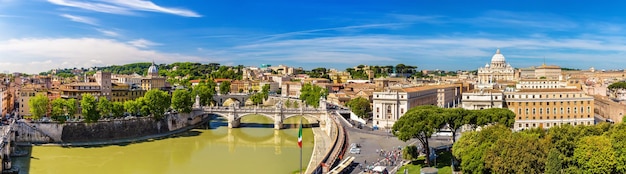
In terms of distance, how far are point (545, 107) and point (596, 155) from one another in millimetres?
18745

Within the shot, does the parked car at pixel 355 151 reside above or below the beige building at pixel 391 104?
below

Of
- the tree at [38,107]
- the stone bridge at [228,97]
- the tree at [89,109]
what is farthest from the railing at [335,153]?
the stone bridge at [228,97]

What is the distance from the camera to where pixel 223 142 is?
3506 centimetres

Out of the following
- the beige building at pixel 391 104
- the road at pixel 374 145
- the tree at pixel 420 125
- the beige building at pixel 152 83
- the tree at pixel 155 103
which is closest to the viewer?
the tree at pixel 420 125

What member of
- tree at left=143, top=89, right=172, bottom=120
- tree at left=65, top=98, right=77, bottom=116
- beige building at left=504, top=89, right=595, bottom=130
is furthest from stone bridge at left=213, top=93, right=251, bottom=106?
beige building at left=504, top=89, right=595, bottom=130

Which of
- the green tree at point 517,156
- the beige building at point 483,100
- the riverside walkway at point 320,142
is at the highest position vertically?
the beige building at point 483,100

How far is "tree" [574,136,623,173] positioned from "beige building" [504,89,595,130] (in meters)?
17.5

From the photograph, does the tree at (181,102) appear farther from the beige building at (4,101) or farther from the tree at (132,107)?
the beige building at (4,101)

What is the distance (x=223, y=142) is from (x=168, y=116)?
632 centimetres

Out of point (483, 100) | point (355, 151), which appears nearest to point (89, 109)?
point (355, 151)

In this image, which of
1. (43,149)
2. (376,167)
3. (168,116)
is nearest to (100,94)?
(168,116)

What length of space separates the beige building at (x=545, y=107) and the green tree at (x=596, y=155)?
17.5 metres

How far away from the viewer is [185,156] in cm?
2941

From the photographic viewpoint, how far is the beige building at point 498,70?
87.0 meters
